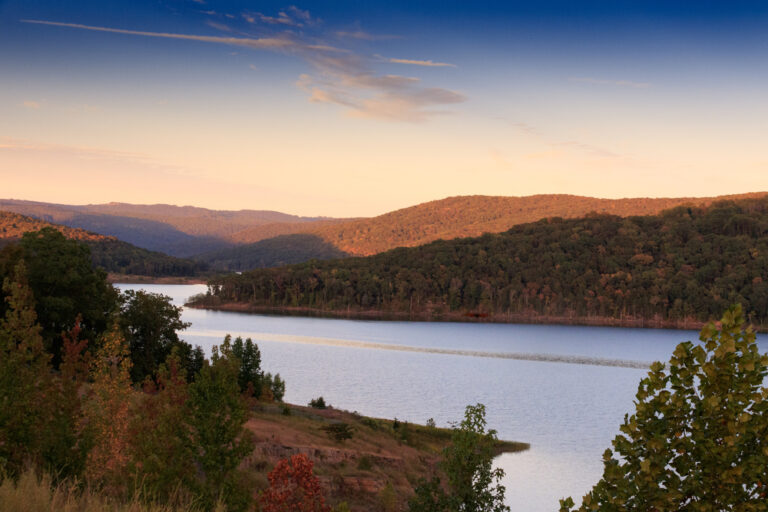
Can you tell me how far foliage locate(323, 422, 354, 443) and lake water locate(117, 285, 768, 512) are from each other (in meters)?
13.2

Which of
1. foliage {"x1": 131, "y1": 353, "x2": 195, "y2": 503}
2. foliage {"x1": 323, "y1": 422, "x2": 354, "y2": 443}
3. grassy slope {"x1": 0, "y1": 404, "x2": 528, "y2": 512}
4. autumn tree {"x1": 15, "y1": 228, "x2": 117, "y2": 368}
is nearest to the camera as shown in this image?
foliage {"x1": 131, "y1": 353, "x2": 195, "y2": 503}

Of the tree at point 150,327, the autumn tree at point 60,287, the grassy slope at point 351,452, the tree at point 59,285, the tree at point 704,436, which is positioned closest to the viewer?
the tree at point 704,436

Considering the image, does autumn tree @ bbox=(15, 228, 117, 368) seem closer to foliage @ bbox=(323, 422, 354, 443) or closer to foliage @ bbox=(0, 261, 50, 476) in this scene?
foliage @ bbox=(323, 422, 354, 443)

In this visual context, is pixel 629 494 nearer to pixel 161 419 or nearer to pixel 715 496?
pixel 715 496

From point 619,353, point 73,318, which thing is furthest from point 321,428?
point 619,353

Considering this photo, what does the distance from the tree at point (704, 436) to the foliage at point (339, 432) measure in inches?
1761

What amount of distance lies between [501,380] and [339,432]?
215ft

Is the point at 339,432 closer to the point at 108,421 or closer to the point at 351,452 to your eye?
the point at 351,452

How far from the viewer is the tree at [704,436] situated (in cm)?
672

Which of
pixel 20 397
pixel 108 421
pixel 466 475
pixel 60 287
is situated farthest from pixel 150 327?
pixel 20 397

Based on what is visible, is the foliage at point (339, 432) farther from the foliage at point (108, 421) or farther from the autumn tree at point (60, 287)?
the foliage at point (108, 421)

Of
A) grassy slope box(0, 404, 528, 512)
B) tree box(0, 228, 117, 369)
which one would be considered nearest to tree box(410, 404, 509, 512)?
grassy slope box(0, 404, 528, 512)

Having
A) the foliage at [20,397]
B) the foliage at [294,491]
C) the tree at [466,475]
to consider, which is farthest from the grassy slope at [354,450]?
the foliage at [20,397]

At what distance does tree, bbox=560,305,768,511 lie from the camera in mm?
6723
